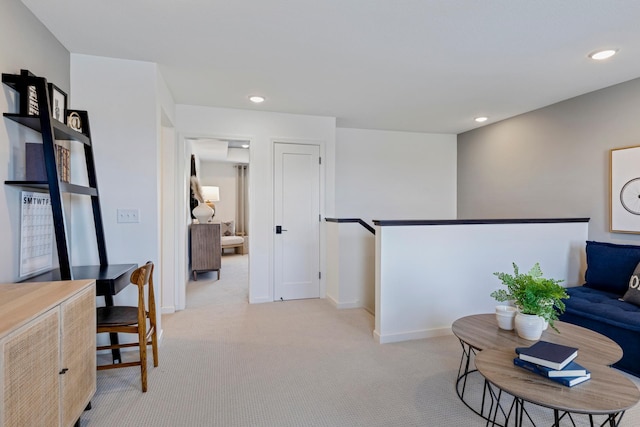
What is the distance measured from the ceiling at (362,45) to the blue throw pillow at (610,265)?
1560mm

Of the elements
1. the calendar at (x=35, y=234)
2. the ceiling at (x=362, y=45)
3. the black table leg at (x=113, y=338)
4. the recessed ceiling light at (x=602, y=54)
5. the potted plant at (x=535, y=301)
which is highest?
the ceiling at (x=362, y=45)

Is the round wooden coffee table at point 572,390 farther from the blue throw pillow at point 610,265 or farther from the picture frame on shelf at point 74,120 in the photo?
the picture frame on shelf at point 74,120

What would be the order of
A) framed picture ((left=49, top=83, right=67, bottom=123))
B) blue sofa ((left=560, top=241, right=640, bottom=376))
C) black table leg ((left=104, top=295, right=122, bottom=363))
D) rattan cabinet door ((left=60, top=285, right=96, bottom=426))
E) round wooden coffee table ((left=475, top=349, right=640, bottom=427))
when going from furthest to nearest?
black table leg ((left=104, top=295, right=122, bottom=363))
blue sofa ((left=560, top=241, right=640, bottom=376))
framed picture ((left=49, top=83, right=67, bottom=123))
rattan cabinet door ((left=60, top=285, right=96, bottom=426))
round wooden coffee table ((left=475, top=349, right=640, bottom=427))

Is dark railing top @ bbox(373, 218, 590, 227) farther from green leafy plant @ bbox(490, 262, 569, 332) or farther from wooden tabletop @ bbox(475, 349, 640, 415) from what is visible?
wooden tabletop @ bbox(475, 349, 640, 415)

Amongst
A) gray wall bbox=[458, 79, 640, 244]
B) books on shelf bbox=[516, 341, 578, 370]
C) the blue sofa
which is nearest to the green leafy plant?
books on shelf bbox=[516, 341, 578, 370]

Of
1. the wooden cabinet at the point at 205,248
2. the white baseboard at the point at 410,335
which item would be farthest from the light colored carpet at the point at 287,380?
the wooden cabinet at the point at 205,248

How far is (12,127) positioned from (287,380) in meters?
2.27

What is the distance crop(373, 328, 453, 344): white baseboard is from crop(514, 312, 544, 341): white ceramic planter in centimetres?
118

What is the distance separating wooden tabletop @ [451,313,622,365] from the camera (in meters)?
1.77

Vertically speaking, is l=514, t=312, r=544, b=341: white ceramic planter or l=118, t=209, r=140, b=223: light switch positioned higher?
l=118, t=209, r=140, b=223: light switch

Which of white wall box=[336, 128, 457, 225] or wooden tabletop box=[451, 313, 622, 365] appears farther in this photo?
white wall box=[336, 128, 457, 225]

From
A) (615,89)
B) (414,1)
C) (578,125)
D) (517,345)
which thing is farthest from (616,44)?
(517,345)

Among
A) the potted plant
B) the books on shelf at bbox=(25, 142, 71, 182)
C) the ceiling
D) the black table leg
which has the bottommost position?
the black table leg

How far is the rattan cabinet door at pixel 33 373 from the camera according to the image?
1.12 metres
